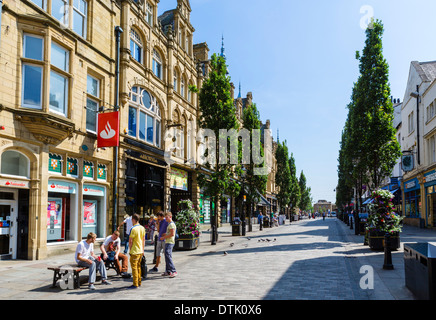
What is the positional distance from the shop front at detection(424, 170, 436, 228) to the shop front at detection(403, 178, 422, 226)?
188 centimetres

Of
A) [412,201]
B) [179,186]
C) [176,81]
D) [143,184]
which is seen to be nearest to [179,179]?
[179,186]

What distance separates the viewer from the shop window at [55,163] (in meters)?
14.2

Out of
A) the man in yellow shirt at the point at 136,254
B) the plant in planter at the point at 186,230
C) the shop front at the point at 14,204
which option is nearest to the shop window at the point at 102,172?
the shop front at the point at 14,204

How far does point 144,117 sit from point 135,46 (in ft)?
14.0

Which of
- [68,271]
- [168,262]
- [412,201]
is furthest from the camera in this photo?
[412,201]

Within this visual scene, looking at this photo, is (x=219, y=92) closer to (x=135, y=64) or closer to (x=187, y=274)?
(x=135, y=64)

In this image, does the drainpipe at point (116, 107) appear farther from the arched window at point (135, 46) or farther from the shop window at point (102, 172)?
the arched window at point (135, 46)

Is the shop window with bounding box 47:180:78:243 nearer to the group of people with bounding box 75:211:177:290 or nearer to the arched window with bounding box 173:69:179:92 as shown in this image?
the group of people with bounding box 75:211:177:290

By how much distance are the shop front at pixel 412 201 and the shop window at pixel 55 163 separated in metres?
31.1

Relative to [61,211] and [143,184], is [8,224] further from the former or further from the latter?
[143,184]

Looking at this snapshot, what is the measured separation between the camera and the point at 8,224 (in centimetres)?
1271

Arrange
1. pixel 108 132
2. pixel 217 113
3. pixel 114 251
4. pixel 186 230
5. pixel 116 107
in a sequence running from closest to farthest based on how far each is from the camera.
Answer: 1. pixel 114 251
2. pixel 108 132
3. pixel 186 230
4. pixel 116 107
5. pixel 217 113

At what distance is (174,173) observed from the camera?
26.0 meters

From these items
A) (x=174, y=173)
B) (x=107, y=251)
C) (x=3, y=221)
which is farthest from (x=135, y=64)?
(x=107, y=251)
